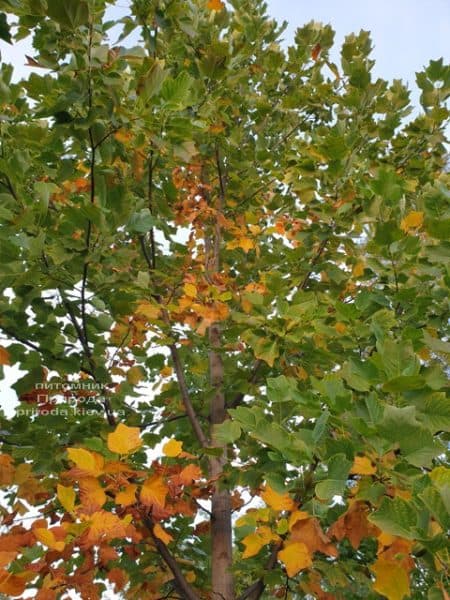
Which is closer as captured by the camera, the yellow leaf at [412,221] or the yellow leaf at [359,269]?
the yellow leaf at [412,221]

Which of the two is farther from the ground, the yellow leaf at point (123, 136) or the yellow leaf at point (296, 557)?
the yellow leaf at point (123, 136)

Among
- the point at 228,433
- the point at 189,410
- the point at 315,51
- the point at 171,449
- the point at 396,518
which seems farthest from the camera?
the point at 315,51

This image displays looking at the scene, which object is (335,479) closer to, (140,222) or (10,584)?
(10,584)

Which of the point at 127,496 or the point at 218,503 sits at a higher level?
the point at 218,503

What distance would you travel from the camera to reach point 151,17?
2.55 m

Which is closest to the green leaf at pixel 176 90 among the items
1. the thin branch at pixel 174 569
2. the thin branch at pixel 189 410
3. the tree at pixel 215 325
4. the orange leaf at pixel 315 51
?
the tree at pixel 215 325

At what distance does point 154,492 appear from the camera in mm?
1698

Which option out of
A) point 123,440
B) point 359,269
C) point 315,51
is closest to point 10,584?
point 123,440

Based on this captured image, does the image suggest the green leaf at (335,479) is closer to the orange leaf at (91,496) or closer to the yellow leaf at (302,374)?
the orange leaf at (91,496)

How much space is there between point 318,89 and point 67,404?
9.85 ft

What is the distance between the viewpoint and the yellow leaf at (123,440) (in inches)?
61.6

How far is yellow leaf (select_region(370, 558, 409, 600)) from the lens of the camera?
3.68ft

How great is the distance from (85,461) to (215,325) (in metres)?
2.16

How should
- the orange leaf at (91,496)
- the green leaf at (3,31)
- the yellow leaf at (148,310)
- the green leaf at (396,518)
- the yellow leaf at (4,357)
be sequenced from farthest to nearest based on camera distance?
the yellow leaf at (148,310), the yellow leaf at (4,357), the green leaf at (3,31), the orange leaf at (91,496), the green leaf at (396,518)
